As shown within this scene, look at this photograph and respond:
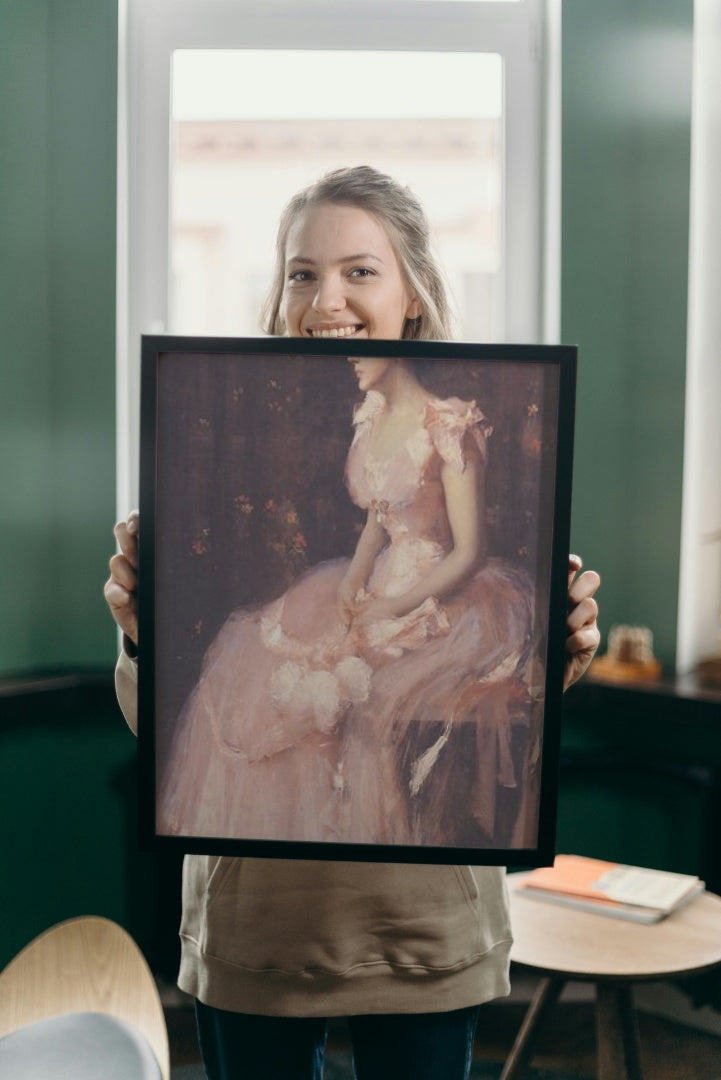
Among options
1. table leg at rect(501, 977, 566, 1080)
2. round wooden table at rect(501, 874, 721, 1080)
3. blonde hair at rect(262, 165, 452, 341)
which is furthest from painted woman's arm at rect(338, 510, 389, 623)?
table leg at rect(501, 977, 566, 1080)

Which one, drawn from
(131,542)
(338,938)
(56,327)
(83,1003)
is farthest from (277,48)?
(83,1003)

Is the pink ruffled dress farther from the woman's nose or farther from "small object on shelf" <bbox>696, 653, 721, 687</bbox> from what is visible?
"small object on shelf" <bbox>696, 653, 721, 687</bbox>

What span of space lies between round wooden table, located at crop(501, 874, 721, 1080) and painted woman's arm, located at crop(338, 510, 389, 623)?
3.19 feet

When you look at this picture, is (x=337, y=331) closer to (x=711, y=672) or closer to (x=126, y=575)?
(x=126, y=575)

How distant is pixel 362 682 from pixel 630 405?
188 centimetres

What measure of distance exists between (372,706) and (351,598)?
0.34ft

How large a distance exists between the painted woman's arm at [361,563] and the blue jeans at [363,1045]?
0.43m

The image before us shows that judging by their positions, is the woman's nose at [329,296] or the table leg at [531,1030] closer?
the woman's nose at [329,296]

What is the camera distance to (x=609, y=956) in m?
1.72

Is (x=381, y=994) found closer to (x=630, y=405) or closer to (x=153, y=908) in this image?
(x=153, y=908)

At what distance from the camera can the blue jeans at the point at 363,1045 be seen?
41.9 inches

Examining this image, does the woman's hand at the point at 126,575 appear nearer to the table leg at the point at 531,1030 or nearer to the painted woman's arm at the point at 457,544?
the painted woman's arm at the point at 457,544

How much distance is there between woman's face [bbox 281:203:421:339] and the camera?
43.8 inches

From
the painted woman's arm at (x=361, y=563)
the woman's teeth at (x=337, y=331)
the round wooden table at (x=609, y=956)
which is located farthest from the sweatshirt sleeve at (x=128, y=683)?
the round wooden table at (x=609, y=956)
